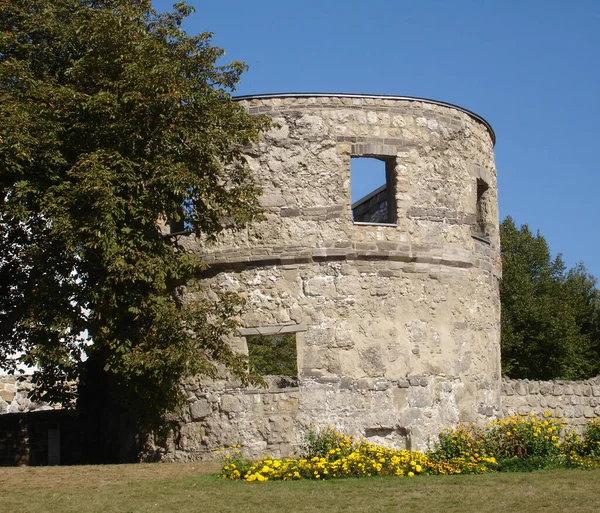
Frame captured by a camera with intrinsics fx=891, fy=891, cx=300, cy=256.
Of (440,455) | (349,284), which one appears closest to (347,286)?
(349,284)

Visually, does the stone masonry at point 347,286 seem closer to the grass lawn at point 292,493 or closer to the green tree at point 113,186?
the green tree at point 113,186

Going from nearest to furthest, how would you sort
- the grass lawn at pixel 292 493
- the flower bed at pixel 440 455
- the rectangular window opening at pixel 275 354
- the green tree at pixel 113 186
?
the grass lawn at pixel 292 493
the flower bed at pixel 440 455
the green tree at pixel 113 186
the rectangular window opening at pixel 275 354

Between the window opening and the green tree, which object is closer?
the green tree

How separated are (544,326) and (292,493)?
20.7 m

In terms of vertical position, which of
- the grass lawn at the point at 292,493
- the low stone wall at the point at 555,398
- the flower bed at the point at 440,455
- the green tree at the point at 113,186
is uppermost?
the green tree at the point at 113,186

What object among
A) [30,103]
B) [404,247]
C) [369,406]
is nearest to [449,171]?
[404,247]

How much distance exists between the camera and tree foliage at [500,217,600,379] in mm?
29234

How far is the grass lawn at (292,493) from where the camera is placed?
9602 millimetres

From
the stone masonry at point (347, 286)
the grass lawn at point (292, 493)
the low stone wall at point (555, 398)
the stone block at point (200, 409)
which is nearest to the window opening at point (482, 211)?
the stone masonry at point (347, 286)

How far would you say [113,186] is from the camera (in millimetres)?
11797

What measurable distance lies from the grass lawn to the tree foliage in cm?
1768

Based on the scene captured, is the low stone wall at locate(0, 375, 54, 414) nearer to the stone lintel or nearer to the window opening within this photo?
the stone lintel

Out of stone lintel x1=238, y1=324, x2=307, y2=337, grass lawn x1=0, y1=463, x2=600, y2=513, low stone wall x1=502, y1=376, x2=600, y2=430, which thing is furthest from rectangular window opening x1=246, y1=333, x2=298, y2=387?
grass lawn x1=0, y1=463, x2=600, y2=513

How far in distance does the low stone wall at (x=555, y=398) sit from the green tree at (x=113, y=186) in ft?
18.8
